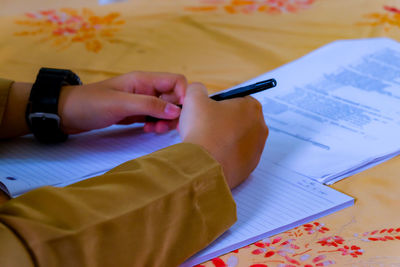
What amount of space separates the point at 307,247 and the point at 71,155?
0.36 m

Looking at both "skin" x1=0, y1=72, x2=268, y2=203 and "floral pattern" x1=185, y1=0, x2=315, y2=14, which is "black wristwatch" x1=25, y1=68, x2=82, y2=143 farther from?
"floral pattern" x1=185, y1=0, x2=315, y2=14

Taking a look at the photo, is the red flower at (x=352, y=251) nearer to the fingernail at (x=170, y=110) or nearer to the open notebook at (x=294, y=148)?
the open notebook at (x=294, y=148)

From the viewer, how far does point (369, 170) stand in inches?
26.9

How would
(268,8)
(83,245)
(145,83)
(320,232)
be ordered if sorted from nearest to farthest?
(83,245) < (320,232) < (145,83) < (268,8)

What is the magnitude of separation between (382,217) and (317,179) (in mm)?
95

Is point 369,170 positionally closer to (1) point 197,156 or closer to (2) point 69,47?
(1) point 197,156

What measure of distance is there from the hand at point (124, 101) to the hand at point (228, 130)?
0.07 m

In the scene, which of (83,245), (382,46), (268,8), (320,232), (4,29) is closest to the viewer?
(83,245)

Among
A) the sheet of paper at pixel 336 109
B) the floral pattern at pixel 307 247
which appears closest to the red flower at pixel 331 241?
the floral pattern at pixel 307 247

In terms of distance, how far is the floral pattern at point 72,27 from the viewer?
3.62 ft

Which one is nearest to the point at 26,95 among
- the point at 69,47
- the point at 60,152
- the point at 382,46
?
the point at 60,152

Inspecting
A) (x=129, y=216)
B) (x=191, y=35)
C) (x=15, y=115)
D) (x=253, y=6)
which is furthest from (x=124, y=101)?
(x=253, y=6)

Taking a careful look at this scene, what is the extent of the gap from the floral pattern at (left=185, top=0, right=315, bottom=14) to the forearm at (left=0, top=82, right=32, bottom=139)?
1.91 feet

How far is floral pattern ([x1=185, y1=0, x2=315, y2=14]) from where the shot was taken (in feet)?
4.12
